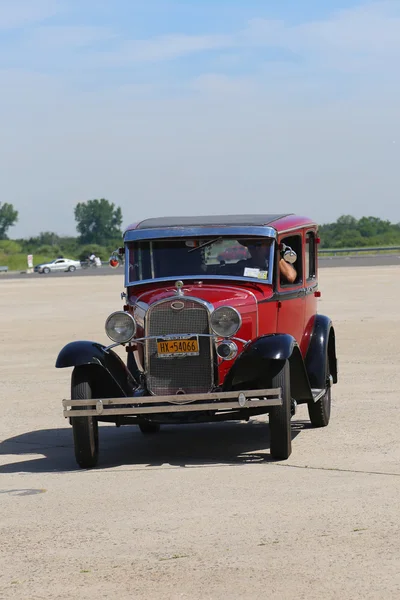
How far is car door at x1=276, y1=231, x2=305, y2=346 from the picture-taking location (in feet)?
33.3

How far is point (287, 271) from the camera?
408 inches

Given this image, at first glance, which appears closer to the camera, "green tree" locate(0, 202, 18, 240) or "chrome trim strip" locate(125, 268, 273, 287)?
"chrome trim strip" locate(125, 268, 273, 287)

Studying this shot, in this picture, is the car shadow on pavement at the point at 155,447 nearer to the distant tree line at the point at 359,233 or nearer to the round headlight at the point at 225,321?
the round headlight at the point at 225,321

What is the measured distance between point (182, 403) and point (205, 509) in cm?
199

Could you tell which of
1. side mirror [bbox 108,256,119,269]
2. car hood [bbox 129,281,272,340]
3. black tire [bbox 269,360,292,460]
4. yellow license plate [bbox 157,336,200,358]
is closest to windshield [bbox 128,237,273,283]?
car hood [bbox 129,281,272,340]

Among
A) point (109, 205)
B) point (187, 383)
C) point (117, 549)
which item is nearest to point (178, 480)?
point (187, 383)

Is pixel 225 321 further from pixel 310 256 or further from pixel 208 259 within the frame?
pixel 310 256

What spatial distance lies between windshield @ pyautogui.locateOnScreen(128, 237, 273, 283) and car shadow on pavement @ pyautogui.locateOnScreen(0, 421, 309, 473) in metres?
1.61

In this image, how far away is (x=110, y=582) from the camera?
562 cm

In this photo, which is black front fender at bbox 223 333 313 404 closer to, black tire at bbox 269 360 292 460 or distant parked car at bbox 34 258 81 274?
black tire at bbox 269 360 292 460

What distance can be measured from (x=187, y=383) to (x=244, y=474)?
1145mm

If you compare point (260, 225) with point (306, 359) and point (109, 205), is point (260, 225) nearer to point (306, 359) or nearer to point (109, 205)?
point (306, 359)

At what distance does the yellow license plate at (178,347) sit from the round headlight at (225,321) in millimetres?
210

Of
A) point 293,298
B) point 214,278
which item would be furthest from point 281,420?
point 293,298
